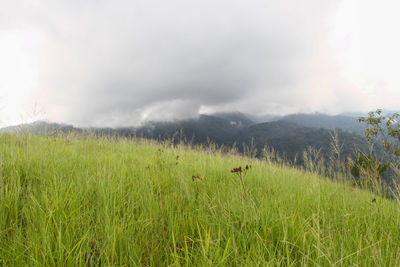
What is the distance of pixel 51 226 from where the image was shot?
1.33m

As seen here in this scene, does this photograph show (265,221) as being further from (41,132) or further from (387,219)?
(41,132)

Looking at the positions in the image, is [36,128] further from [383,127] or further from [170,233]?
[383,127]

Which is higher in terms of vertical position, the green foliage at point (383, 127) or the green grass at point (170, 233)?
the green foliage at point (383, 127)

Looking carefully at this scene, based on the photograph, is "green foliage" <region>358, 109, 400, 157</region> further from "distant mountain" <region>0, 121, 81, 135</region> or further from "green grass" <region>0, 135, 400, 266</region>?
"distant mountain" <region>0, 121, 81, 135</region>

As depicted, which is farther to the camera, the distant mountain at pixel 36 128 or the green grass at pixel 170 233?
the distant mountain at pixel 36 128

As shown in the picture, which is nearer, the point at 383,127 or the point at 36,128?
the point at 36,128

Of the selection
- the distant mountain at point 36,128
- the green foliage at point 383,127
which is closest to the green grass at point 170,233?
the distant mountain at point 36,128

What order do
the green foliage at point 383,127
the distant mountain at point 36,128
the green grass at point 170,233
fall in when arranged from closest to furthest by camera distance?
1. the green grass at point 170,233
2. the distant mountain at point 36,128
3. the green foliage at point 383,127

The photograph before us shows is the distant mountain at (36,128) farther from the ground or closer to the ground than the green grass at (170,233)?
farther from the ground

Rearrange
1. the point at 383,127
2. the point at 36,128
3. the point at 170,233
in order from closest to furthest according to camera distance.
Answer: the point at 170,233, the point at 36,128, the point at 383,127

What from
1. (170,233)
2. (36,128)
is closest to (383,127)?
(170,233)

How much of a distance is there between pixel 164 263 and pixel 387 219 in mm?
2656

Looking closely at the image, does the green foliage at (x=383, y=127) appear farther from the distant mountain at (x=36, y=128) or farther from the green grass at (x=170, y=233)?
the distant mountain at (x=36, y=128)

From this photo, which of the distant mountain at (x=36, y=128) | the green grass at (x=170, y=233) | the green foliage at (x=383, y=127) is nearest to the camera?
the green grass at (x=170, y=233)
